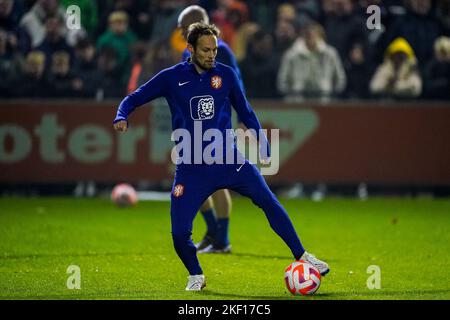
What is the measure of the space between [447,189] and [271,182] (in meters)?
2.87

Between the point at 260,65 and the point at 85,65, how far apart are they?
286 centimetres

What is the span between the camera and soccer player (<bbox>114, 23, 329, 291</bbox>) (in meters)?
9.37

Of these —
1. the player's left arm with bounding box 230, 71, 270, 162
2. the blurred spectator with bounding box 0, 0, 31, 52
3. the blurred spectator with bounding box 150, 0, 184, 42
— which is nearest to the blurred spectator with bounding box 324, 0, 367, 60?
the blurred spectator with bounding box 150, 0, 184, 42

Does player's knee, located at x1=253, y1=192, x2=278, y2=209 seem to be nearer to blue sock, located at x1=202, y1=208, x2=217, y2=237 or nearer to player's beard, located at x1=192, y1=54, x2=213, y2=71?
player's beard, located at x1=192, y1=54, x2=213, y2=71

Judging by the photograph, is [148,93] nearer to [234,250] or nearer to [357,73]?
[234,250]

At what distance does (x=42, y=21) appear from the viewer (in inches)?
753

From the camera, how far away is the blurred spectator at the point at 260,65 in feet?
60.6

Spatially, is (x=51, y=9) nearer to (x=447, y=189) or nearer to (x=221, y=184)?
(x=447, y=189)

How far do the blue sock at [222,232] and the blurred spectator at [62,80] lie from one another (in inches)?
257

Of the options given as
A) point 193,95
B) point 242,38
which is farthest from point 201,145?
point 242,38

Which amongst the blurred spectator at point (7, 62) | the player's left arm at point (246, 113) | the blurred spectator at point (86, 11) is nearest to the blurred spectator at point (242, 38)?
the blurred spectator at point (86, 11)

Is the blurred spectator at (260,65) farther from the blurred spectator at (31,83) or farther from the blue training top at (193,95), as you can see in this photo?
the blue training top at (193,95)

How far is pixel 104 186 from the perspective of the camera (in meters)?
18.4
